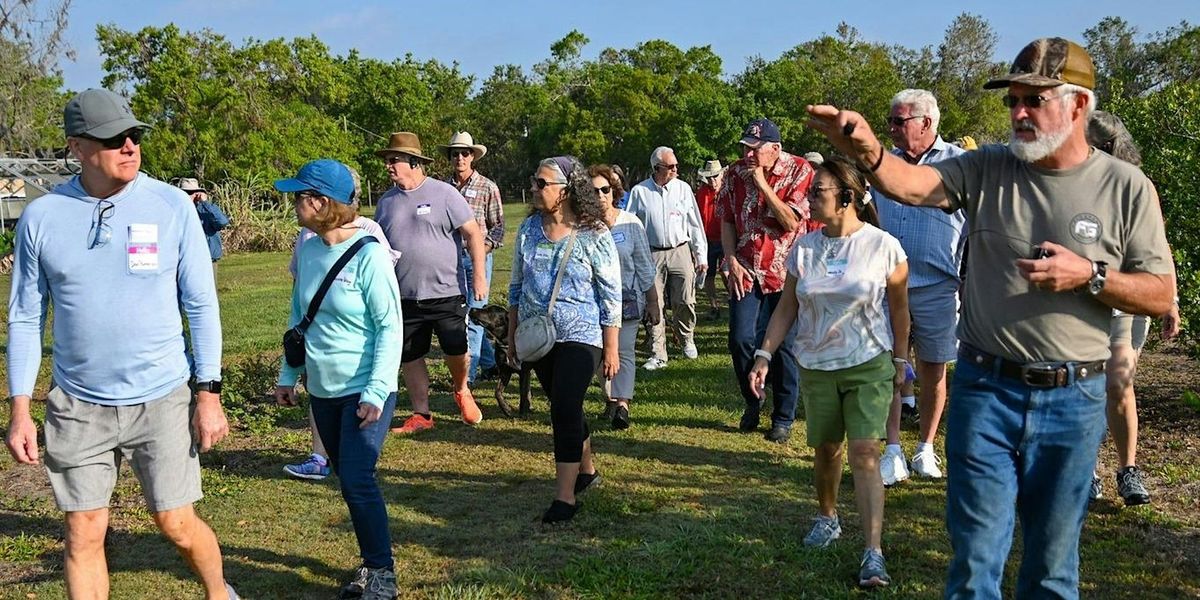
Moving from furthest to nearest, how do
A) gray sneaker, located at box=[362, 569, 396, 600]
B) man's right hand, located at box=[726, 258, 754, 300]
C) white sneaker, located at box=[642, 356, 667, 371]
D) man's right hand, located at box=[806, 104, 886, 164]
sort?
white sneaker, located at box=[642, 356, 667, 371] < man's right hand, located at box=[726, 258, 754, 300] < gray sneaker, located at box=[362, 569, 396, 600] < man's right hand, located at box=[806, 104, 886, 164]

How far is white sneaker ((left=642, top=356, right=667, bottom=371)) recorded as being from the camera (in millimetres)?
9227

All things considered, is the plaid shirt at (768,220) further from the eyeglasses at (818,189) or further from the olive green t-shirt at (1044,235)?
the olive green t-shirt at (1044,235)

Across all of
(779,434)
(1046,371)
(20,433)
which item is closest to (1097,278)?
(1046,371)

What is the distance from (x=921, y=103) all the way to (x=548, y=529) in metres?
2.89

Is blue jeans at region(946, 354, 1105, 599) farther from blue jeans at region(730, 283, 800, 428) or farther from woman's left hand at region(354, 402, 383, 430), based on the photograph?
blue jeans at region(730, 283, 800, 428)

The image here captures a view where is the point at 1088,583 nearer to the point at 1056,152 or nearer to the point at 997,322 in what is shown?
the point at 997,322

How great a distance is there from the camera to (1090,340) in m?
3.00

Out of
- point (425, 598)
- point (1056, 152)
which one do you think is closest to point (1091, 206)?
point (1056, 152)

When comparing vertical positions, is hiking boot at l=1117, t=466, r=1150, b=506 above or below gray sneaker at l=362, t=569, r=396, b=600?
above

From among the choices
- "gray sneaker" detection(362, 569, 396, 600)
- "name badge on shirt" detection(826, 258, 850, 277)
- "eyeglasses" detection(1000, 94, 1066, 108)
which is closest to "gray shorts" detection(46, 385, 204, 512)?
"gray sneaker" detection(362, 569, 396, 600)

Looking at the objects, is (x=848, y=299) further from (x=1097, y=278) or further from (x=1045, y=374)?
(x=1097, y=278)

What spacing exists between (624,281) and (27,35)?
3713 cm

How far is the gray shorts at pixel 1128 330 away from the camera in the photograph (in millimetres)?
5078

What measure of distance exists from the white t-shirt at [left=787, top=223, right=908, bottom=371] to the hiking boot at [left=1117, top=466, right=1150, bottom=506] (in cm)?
172
